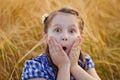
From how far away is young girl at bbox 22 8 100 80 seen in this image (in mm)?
2896

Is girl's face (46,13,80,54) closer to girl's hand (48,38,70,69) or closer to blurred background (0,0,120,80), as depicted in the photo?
girl's hand (48,38,70,69)

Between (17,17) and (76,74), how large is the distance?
1.26 meters

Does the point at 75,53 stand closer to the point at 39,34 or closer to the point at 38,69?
the point at 38,69

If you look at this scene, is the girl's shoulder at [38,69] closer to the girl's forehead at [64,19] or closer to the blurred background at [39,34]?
the girl's forehead at [64,19]

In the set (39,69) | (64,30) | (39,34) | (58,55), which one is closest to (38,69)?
(39,69)

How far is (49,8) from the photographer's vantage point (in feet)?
13.8

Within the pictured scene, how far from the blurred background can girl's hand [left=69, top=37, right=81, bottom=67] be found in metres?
0.79

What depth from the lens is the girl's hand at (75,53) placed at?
2.93 metres

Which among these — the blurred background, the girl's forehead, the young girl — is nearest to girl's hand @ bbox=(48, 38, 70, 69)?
the young girl

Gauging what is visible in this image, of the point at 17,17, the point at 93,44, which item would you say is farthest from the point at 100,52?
the point at 17,17

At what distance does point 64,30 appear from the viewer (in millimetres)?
2900

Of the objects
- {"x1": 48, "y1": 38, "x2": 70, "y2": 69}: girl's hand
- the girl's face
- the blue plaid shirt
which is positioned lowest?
the blue plaid shirt

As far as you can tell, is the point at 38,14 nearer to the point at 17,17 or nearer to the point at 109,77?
the point at 17,17

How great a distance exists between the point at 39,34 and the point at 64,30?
3.69ft
